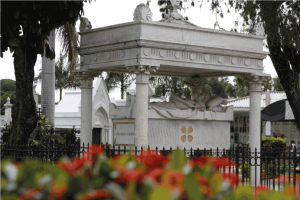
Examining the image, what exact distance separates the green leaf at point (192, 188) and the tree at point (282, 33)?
12230 millimetres

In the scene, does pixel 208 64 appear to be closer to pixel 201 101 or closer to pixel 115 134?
pixel 201 101

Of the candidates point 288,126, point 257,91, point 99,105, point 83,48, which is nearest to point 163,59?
point 83,48

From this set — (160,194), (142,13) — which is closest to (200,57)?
(142,13)

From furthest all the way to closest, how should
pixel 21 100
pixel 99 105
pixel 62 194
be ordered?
pixel 99 105, pixel 21 100, pixel 62 194

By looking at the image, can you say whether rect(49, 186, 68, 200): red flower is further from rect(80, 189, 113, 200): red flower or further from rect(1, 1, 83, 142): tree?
rect(1, 1, 83, 142): tree

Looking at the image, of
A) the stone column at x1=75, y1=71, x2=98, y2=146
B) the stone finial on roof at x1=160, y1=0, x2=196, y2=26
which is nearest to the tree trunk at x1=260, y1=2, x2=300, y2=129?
the stone finial on roof at x1=160, y1=0, x2=196, y2=26

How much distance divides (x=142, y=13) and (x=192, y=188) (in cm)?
817

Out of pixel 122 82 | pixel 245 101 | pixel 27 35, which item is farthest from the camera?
pixel 122 82

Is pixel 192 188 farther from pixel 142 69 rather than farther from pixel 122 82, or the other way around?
pixel 122 82

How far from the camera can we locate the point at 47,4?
779 centimetres

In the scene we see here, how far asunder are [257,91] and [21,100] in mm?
5858

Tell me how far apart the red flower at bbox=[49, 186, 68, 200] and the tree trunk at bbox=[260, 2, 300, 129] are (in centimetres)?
1236

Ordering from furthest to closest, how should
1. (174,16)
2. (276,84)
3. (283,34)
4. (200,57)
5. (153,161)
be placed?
1. (276,84)
2. (283,34)
3. (174,16)
4. (200,57)
5. (153,161)

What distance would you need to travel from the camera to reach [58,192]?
1.87 metres
